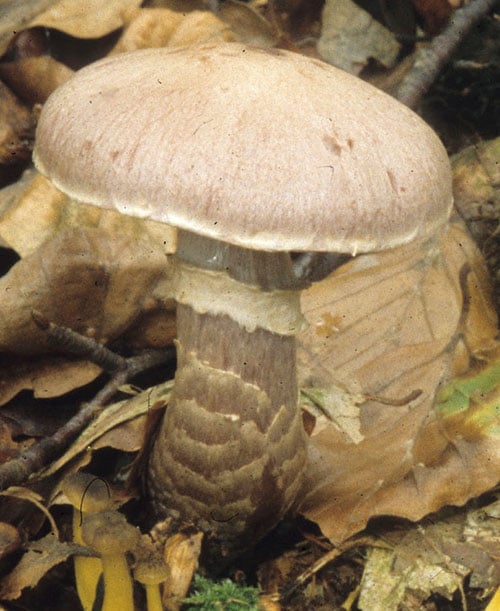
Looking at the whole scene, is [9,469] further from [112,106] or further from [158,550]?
[112,106]

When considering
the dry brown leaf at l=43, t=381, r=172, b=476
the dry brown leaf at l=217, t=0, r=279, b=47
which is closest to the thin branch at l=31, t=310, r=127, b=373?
the dry brown leaf at l=43, t=381, r=172, b=476

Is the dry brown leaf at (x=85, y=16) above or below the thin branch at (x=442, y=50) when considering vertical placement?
below

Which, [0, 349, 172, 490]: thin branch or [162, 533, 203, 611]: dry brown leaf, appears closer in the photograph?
[162, 533, 203, 611]: dry brown leaf

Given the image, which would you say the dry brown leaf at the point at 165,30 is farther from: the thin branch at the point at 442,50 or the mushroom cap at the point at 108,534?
the mushroom cap at the point at 108,534

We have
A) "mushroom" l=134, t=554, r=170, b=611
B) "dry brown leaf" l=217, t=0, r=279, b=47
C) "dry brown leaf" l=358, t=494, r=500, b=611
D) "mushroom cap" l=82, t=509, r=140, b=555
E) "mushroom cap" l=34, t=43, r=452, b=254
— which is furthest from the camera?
"dry brown leaf" l=217, t=0, r=279, b=47

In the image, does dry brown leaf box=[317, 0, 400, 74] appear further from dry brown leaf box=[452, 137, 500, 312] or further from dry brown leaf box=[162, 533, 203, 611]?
dry brown leaf box=[162, 533, 203, 611]

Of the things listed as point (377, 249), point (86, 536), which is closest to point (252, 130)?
point (377, 249)

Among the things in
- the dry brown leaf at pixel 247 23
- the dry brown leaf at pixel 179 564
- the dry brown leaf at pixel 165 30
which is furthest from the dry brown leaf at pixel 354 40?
the dry brown leaf at pixel 179 564

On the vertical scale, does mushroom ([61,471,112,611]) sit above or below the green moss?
above
